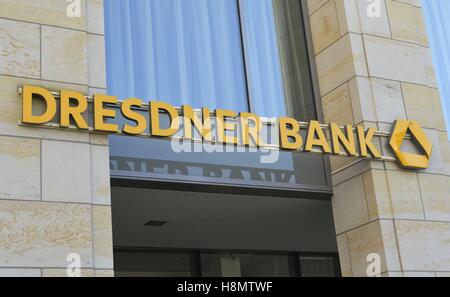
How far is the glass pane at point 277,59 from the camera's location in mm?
12781

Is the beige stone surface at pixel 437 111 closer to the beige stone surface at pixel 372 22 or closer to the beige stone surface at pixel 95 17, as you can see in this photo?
the beige stone surface at pixel 372 22

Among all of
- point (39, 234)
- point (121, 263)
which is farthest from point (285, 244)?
point (39, 234)

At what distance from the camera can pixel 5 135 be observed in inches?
351

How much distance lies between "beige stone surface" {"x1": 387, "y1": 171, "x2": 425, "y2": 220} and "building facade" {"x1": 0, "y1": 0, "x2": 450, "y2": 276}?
23 mm

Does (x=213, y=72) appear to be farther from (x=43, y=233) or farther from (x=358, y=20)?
(x=43, y=233)

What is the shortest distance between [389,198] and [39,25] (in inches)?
235

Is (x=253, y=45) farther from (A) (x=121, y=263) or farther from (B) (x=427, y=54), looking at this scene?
(A) (x=121, y=263)

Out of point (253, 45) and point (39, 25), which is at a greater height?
point (253, 45)

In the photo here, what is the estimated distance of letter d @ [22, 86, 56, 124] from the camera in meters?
9.04

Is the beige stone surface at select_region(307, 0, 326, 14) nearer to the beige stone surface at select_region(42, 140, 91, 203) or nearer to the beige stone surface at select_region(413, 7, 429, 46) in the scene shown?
the beige stone surface at select_region(413, 7, 429, 46)

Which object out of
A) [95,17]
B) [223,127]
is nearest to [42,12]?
[95,17]

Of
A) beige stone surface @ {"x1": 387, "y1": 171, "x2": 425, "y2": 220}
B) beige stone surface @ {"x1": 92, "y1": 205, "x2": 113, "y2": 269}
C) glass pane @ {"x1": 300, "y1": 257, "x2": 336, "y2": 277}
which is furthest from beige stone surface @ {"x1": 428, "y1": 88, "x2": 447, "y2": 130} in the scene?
beige stone surface @ {"x1": 92, "y1": 205, "x2": 113, "y2": 269}

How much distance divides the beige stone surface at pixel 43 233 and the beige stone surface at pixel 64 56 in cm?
179

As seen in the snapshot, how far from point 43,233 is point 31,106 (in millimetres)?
1645
